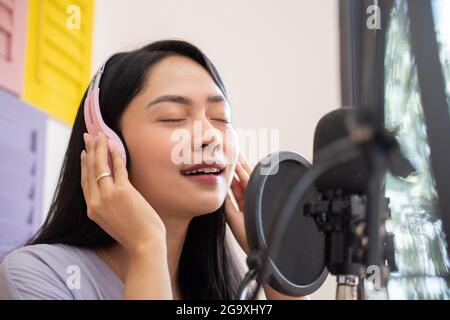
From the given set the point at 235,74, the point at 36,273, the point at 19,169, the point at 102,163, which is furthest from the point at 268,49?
the point at 36,273

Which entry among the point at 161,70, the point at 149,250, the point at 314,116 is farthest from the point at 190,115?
the point at 314,116

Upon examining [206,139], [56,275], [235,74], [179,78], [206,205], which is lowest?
[56,275]

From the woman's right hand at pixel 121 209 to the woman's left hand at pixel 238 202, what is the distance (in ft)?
0.94

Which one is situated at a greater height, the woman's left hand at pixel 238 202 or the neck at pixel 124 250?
the woman's left hand at pixel 238 202

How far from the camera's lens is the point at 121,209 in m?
0.74

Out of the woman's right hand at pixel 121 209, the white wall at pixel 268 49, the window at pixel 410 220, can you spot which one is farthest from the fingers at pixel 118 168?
the white wall at pixel 268 49

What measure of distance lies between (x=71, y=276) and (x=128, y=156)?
21cm

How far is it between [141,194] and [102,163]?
0.37 ft

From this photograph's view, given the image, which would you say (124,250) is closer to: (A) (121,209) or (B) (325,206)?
(A) (121,209)

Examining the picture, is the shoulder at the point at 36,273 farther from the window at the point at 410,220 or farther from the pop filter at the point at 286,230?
the window at the point at 410,220

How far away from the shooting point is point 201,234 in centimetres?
107

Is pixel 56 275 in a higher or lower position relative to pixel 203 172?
lower

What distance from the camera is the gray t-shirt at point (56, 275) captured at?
30.5 inches
